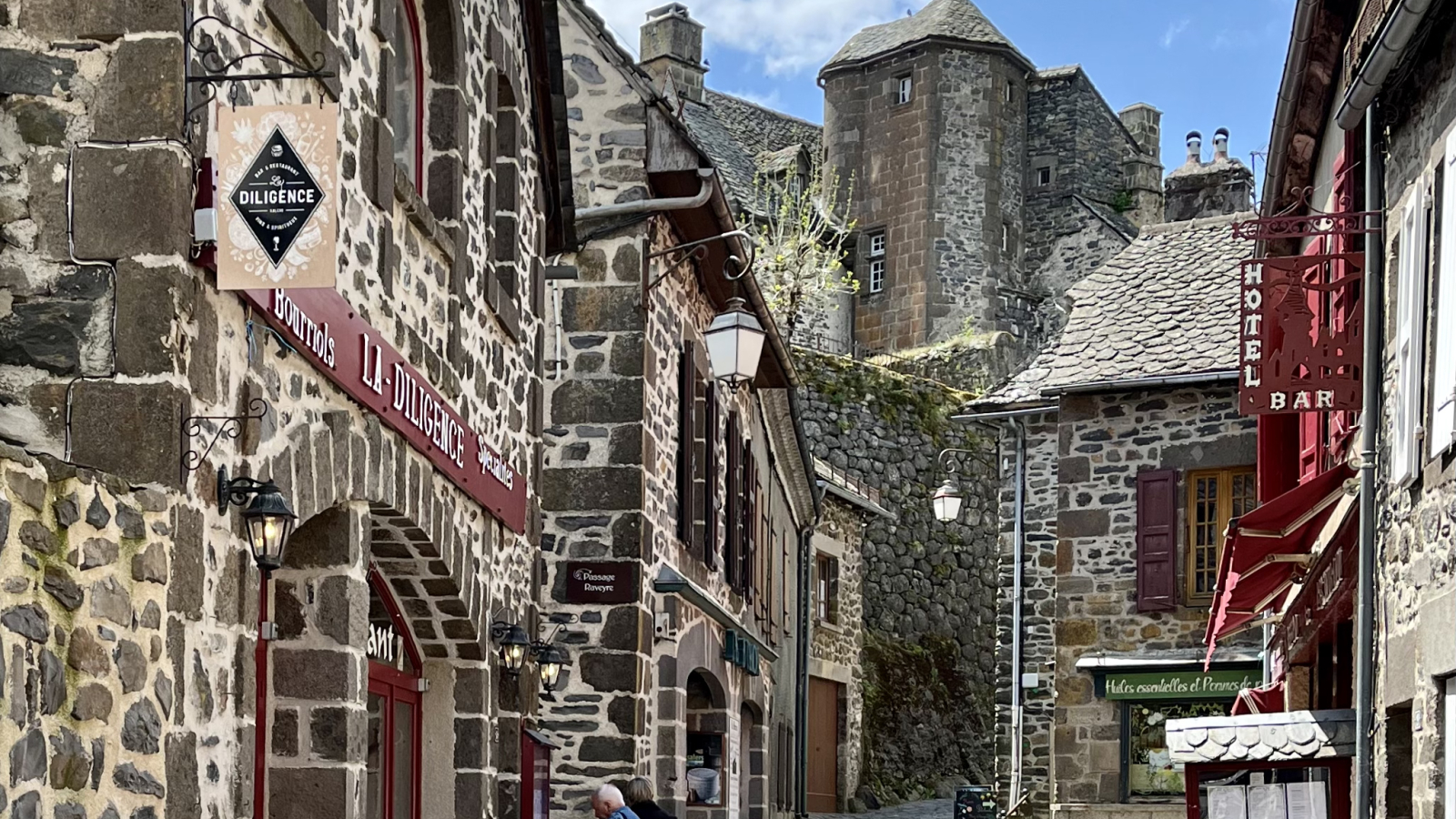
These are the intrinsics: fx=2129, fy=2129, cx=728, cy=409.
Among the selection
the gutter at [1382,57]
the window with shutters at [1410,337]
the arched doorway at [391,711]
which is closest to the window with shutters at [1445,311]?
the window with shutters at [1410,337]

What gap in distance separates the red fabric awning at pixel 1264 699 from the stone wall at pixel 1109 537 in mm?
4687

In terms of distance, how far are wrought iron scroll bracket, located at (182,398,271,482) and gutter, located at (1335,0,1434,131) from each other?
4.85 metres

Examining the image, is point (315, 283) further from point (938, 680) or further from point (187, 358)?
point (938, 680)

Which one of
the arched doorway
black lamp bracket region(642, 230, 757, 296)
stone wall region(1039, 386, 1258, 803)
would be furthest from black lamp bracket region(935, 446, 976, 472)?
the arched doorway

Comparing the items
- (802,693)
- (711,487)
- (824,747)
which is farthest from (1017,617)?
(824,747)

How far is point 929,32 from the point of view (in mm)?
44625

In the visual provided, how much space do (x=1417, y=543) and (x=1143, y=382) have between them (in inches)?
412

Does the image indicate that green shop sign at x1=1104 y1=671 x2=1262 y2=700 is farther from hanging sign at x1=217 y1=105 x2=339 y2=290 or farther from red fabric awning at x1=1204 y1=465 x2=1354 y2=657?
hanging sign at x1=217 y1=105 x2=339 y2=290

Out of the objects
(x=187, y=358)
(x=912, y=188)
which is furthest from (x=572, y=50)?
(x=912, y=188)

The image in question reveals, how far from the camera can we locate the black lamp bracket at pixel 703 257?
48.1 ft

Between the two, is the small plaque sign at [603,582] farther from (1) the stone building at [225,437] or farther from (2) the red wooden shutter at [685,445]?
(1) the stone building at [225,437]

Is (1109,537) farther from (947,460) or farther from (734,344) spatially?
(947,460)

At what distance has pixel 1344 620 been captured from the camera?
487 inches

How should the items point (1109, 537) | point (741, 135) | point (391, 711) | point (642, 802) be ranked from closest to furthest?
point (391, 711) < point (642, 802) < point (1109, 537) < point (741, 135)
